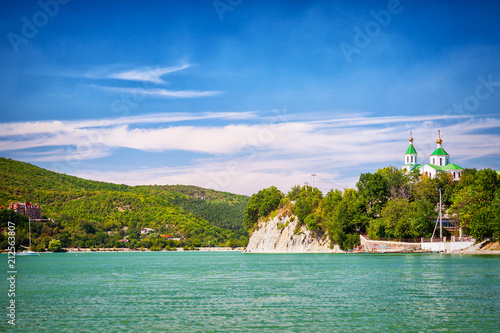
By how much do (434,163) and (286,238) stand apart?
43299 millimetres

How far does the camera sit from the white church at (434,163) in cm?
12731

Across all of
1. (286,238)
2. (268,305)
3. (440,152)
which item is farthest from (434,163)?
(268,305)

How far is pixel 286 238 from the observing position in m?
136

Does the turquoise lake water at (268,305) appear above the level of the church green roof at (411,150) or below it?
below

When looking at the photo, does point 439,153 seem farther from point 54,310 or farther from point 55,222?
point 55,222

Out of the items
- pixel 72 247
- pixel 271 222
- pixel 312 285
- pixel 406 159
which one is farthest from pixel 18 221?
pixel 312 285

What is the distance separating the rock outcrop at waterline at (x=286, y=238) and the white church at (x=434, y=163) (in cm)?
3169

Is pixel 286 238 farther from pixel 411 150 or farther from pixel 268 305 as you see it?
pixel 268 305

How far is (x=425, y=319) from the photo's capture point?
24.0 metres

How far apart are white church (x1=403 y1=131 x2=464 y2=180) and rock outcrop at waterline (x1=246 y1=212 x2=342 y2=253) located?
1248 inches

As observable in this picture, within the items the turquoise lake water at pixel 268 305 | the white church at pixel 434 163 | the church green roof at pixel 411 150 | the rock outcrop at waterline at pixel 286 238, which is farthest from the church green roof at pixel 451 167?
the turquoise lake water at pixel 268 305

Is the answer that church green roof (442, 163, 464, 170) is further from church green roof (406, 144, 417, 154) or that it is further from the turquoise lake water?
the turquoise lake water

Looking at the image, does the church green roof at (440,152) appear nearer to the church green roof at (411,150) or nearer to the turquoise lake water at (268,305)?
the church green roof at (411,150)

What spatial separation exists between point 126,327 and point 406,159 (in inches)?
4862
